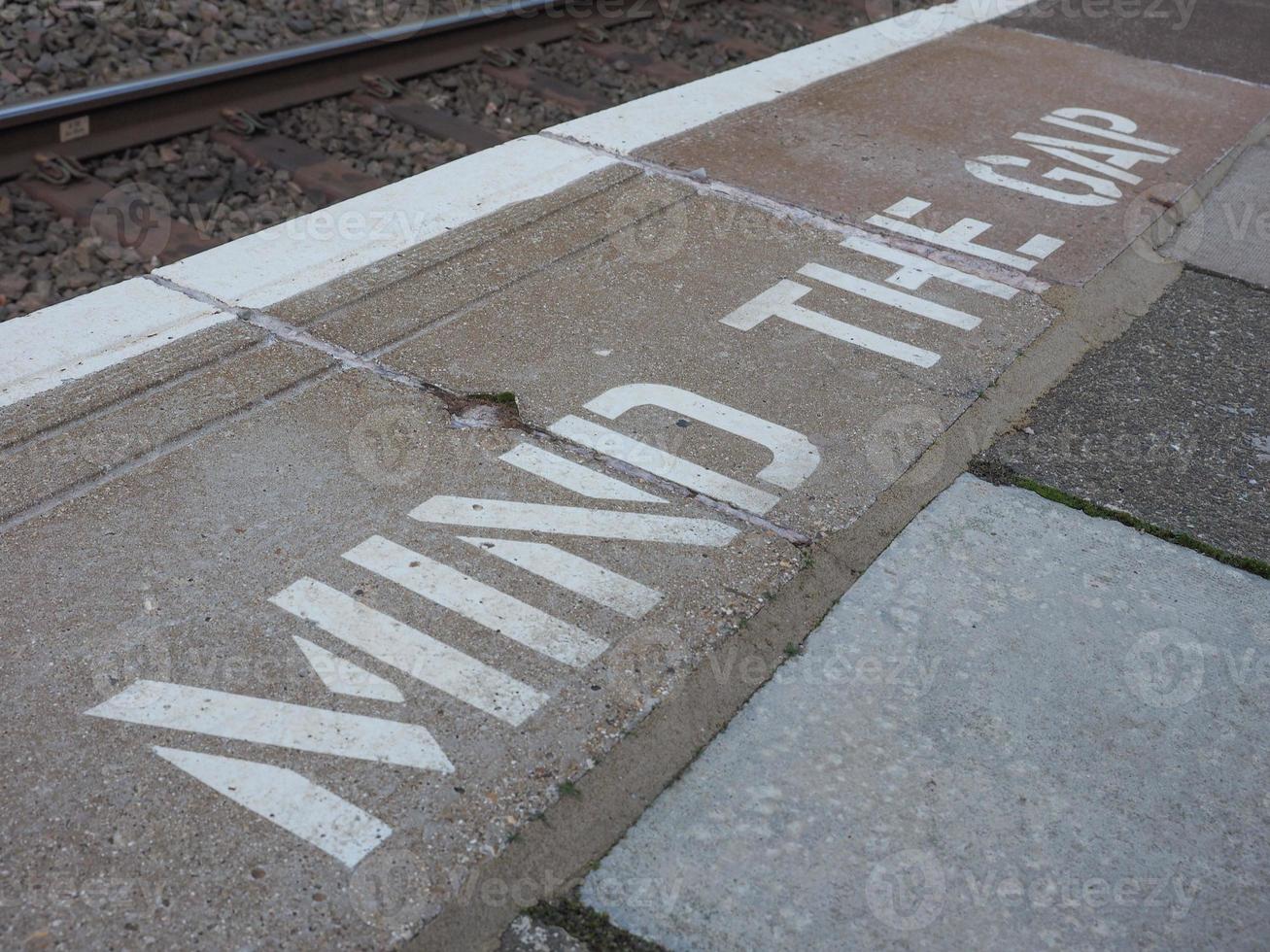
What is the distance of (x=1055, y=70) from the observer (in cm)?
736

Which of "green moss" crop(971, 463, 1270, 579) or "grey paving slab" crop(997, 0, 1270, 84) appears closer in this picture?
"green moss" crop(971, 463, 1270, 579)

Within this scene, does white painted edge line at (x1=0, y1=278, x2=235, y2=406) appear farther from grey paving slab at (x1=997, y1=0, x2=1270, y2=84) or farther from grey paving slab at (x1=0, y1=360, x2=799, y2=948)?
grey paving slab at (x1=997, y1=0, x2=1270, y2=84)

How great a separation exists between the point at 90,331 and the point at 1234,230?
4.62 m

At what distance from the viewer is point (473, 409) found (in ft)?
12.3

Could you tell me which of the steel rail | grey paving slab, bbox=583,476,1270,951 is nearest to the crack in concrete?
grey paving slab, bbox=583,476,1270,951

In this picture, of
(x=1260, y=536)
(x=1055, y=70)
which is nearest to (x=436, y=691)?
(x=1260, y=536)

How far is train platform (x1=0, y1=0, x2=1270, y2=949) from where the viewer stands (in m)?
2.42

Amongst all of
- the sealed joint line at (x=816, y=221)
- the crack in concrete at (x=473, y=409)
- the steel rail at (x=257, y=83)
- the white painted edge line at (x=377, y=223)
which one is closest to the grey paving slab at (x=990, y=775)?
the crack in concrete at (x=473, y=409)

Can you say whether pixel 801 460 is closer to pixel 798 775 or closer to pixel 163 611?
pixel 798 775

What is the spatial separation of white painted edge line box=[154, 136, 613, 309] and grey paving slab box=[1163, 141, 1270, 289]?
99.7 inches

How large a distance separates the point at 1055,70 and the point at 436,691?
6.15 meters

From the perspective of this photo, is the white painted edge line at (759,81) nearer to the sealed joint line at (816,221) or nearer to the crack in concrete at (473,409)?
the sealed joint line at (816,221)

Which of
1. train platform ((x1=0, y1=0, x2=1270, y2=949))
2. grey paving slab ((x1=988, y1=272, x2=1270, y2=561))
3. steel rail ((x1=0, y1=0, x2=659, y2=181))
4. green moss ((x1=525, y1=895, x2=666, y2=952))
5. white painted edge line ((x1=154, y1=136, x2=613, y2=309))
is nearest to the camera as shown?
green moss ((x1=525, y1=895, x2=666, y2=952))

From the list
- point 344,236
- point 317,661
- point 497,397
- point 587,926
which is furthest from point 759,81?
point 587,926
